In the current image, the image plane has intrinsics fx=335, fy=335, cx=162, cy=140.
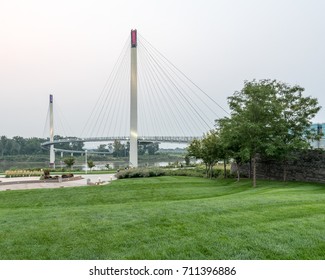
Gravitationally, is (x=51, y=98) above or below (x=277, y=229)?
above

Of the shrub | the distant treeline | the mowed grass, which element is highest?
the distant treeline

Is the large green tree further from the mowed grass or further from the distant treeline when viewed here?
the distant treeline

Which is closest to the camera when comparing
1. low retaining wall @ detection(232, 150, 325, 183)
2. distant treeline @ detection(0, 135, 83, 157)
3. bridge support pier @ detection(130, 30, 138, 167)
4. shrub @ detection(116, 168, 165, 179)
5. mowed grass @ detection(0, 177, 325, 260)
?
mowed grass @ detection(0, 177, 325, 260)

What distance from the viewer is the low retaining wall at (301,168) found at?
15.8m

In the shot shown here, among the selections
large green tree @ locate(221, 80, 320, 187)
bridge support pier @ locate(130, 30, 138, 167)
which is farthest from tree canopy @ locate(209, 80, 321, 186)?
bridge support pier @ locate(130, 30, 138, 167)

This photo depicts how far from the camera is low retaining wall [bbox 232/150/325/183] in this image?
51.7 ft

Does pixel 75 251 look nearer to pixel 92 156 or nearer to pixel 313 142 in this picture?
pixel 313 142

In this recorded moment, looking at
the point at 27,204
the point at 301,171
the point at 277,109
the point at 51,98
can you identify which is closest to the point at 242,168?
the point at 301,171

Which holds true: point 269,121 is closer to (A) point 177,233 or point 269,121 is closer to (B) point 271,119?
(B) point 271,119

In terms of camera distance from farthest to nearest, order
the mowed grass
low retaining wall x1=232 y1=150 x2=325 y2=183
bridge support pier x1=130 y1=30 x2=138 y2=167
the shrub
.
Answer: bridge support pier x1=130 y1=30 x2=138 y2=167
the shrub
low retaining wall x1=232 y1=150 x2=325 y2=183
the mowed grass

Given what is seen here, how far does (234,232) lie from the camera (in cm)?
516

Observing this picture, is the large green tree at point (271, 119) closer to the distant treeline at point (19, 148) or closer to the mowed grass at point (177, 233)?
the mowed grass at point (177, 233)

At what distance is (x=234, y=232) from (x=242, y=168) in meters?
20.2

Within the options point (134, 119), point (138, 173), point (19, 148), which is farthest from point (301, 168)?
point (19, 148)
